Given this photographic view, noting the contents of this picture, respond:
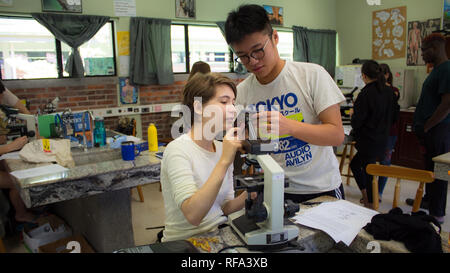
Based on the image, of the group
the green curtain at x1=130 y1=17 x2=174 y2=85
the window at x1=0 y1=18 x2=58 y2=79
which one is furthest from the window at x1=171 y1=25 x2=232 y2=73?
the window at x1=0 y1=18 x2=58 y2=79

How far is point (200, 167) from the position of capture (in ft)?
4.48

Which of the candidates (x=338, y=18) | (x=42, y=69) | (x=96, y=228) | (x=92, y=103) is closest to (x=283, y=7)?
(x=338, y=18)

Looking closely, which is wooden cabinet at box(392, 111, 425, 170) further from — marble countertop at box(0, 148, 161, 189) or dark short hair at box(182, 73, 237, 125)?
dark short hair at box(182, 73, 237, 125)

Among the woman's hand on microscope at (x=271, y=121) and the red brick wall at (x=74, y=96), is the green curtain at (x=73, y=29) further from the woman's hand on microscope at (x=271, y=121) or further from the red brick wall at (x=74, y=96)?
the woman's hand on microscope at (x=271, y=121)

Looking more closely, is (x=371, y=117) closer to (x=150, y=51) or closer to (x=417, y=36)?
(x=417, y=36)

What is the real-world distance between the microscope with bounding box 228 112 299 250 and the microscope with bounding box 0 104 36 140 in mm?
2638

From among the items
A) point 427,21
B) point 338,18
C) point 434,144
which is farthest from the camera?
point 338,18

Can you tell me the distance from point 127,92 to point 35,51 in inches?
46.9

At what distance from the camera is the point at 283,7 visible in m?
5.81

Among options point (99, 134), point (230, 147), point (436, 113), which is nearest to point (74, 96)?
point (99, 134)

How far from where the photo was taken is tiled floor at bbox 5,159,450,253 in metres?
3.00
